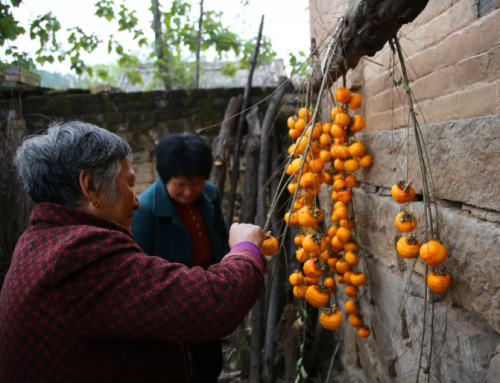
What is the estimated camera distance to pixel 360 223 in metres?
2.30

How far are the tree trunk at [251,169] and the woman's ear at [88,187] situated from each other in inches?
87.8

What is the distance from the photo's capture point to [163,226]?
2445 mm

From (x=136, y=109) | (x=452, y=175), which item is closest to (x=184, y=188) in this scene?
(x=452, y=175)

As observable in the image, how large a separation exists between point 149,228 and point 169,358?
3.78 feet

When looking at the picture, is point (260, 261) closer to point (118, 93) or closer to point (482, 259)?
point (482, 259)

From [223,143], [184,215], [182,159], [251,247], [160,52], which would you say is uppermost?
[160,52]

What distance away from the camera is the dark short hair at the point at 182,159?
2365mm

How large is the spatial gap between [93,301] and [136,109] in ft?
10.2

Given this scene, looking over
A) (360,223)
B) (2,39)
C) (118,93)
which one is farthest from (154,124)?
(360,223)

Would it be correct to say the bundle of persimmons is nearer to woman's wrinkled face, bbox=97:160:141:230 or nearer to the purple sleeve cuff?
the purple sleeve cuff

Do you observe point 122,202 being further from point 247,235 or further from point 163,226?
point 163,226

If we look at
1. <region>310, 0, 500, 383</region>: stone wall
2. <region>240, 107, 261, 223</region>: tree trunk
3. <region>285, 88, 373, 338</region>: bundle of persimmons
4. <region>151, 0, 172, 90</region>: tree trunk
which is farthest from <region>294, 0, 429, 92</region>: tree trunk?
<region>151, 0, 172, 90</region>: tree trunk

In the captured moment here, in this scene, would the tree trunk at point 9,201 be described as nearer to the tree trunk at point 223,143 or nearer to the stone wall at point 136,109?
the stone wall at point 136,109

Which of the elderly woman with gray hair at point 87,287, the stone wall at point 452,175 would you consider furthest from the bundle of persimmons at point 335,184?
the elderly woman with gray hair at point 87,287
